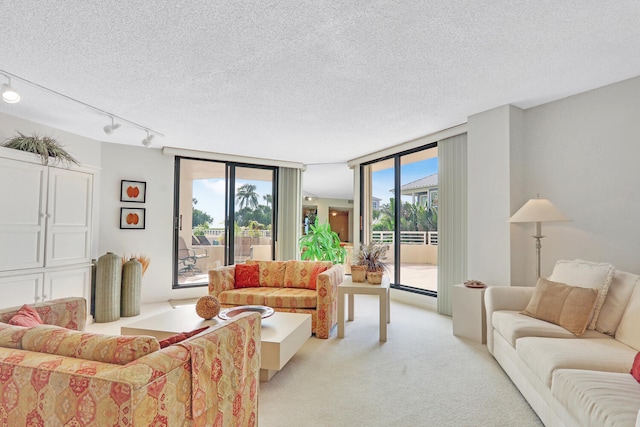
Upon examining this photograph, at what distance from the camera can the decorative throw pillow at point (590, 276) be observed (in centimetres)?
247

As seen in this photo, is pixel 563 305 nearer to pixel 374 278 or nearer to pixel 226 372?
pixel 374 278

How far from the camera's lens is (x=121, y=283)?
4637 millimetres

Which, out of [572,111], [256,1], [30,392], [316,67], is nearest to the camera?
[30,392]

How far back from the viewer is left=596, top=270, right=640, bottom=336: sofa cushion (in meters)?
2.37

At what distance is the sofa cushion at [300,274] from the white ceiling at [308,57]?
1820mm

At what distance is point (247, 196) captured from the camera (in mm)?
6422

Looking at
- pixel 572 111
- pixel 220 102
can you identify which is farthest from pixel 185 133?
pixel 572 111

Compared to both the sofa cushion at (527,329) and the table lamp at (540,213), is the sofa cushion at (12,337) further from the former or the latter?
the table lamp at (540,213)

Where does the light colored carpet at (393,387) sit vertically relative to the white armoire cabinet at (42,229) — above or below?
below

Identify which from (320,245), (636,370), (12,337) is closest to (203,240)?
(320,245)

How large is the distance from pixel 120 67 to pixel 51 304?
191 cm

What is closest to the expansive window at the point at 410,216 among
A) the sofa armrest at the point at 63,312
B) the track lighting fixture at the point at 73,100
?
the track lighting fixture at the point at 73,100

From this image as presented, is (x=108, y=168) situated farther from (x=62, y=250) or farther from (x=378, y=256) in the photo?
(x=378, y=256)

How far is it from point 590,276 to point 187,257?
18.0 ft
